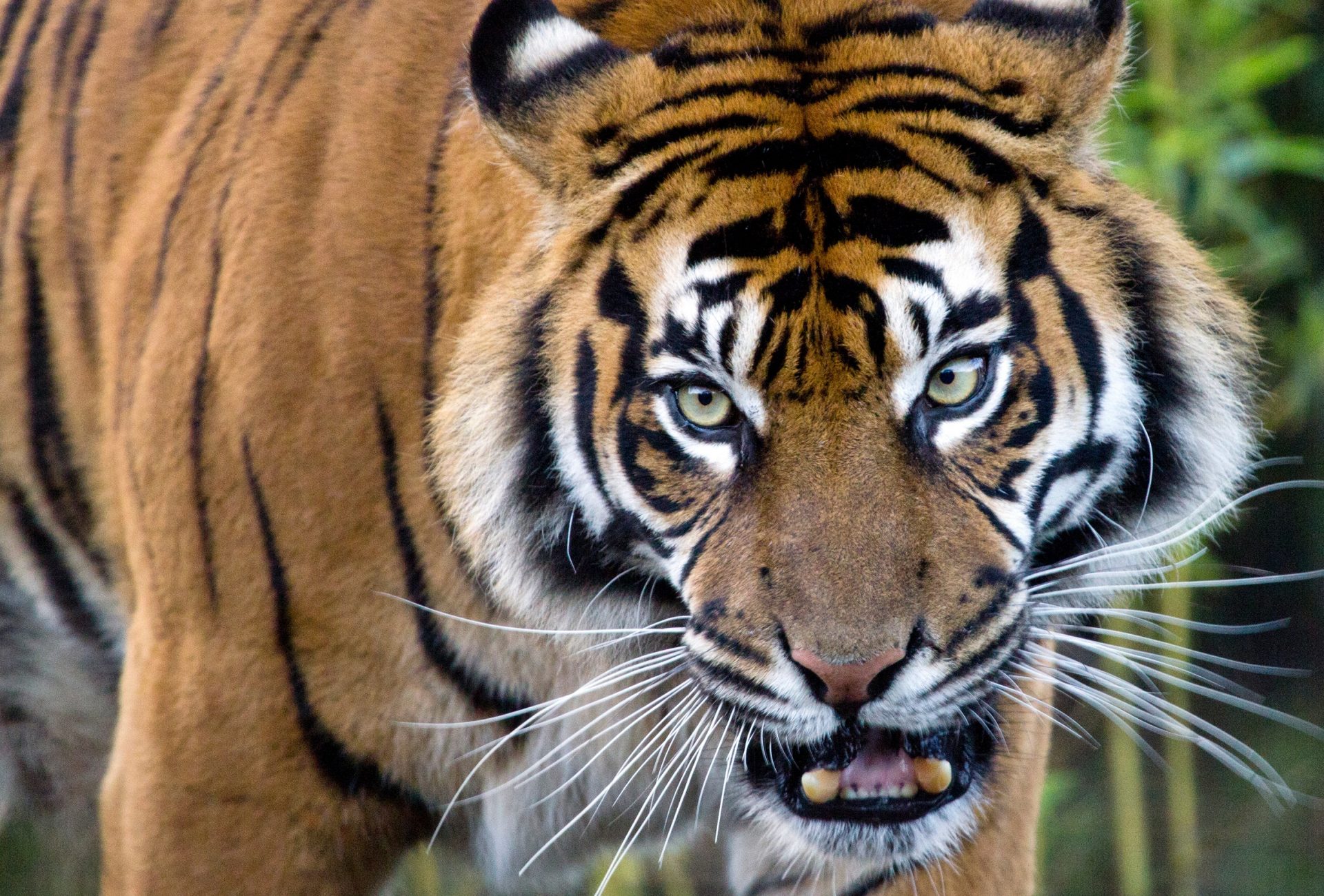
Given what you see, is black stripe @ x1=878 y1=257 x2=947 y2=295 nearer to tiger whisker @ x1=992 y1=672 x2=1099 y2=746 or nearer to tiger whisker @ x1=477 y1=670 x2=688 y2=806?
tiger whisker @ x1=992 y1=672 x2=1099 y2=746

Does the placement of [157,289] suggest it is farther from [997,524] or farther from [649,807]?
[997,524]

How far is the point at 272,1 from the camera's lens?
1.62 metres

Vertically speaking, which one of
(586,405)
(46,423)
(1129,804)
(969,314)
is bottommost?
(1129,804)

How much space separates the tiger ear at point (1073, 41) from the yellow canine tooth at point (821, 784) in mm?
540

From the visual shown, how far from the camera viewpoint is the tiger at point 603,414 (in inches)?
45.9

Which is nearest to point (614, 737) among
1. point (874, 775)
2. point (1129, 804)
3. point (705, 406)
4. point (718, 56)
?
point (874, 775)

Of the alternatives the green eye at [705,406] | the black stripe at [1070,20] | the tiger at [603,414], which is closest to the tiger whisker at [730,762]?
the tiger at [603,414]

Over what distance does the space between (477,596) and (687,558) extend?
29cm

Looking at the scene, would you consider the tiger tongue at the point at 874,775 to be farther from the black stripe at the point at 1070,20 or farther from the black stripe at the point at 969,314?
the black stripe at the point at 1070,20

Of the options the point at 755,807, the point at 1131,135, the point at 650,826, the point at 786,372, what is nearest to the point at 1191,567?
the point at 1131,135

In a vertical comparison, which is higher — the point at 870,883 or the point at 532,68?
the point at 532,68

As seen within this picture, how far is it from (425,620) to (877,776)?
1.39 ft

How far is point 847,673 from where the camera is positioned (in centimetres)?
109

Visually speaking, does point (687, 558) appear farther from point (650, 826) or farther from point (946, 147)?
point (650, 826)
